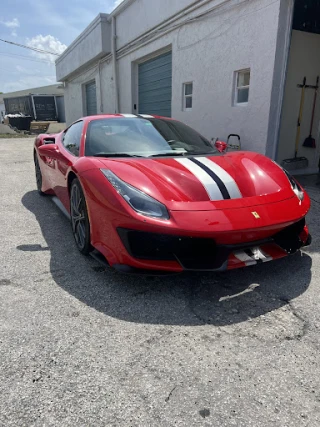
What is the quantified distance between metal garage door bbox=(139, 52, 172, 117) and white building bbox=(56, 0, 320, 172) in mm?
25

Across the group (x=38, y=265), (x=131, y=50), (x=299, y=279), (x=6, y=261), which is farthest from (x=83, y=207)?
(x=131, y=50)

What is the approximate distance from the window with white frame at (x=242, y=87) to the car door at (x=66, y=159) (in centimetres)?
383

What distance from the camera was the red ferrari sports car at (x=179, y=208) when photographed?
210 cm

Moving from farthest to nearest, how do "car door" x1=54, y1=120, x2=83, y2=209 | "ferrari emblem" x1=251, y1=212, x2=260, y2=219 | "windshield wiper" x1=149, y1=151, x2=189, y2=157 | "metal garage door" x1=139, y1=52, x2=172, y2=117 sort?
"metal garage door" x1=139, y1=52, x2=172, y2=117, "car door" x1=54, y1=120, x2=83, y2=209, "windshield wiper" x1=149, y1=151, x2=189, y2=157, "ferrari emblem" x1=251, y1=212, x2=260, y2=219

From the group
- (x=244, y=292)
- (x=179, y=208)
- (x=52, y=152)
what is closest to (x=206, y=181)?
(x=179, y=208)

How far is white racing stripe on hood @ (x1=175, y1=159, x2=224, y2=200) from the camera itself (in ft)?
7.52

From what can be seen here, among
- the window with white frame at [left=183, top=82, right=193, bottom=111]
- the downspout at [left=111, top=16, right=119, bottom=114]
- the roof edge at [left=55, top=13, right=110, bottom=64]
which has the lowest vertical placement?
the window with white frame at [left=183, top=82, right=193, bottom=111]

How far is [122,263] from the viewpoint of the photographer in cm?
218

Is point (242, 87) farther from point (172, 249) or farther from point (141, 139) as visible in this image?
point (172, 249)

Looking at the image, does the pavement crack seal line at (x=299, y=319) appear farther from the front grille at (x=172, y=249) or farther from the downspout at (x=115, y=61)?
the downspout at (x=115, y=61)

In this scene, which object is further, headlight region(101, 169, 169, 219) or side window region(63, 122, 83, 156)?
side window region(63, 122, 83, 156)

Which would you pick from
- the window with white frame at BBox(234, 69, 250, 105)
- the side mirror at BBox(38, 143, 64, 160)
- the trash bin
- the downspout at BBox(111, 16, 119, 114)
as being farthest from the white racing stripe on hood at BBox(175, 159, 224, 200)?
the trash bin

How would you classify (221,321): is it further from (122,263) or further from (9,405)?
(9,405)

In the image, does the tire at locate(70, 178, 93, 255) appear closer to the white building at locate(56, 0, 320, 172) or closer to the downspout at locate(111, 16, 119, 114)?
the white building at locate(56, 0, 320, 172)
